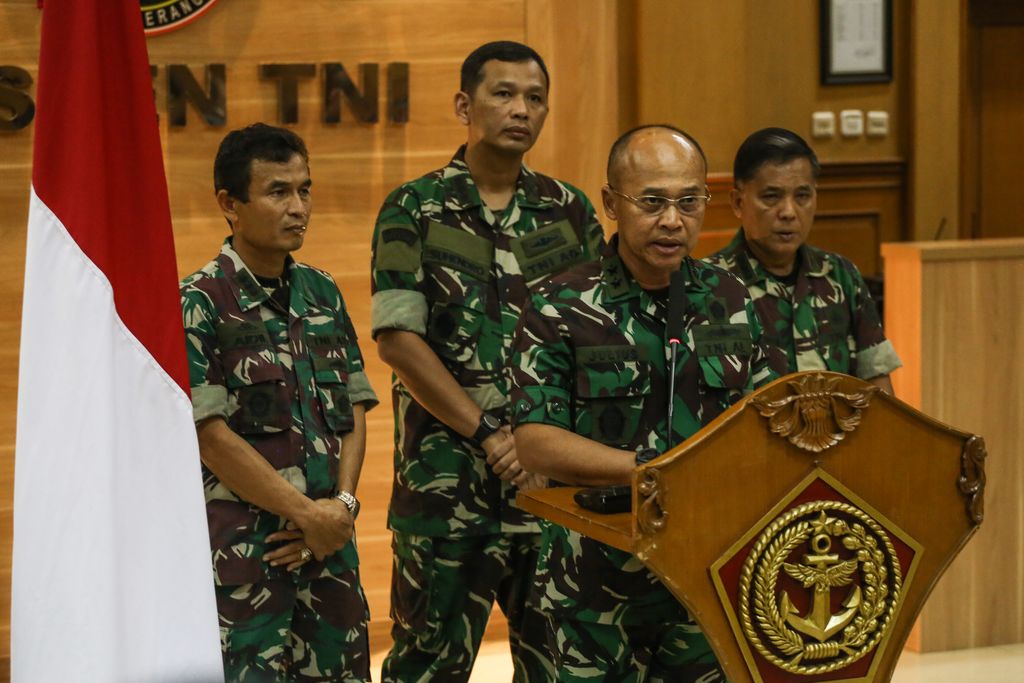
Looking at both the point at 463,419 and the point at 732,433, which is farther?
the point at 463,419

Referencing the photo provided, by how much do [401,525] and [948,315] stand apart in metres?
1.92

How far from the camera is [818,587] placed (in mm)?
2088

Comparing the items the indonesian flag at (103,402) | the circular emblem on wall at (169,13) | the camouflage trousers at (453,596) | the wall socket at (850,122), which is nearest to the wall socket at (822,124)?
the wall socket at (850,122)

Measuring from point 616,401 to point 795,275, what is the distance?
1.09 meters

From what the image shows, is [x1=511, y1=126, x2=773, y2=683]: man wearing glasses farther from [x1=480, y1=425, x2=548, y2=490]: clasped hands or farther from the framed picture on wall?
the framed picture on wall

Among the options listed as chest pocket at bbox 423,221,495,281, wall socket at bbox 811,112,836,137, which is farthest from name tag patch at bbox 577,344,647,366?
wall socket at bbox 811,112,836,137

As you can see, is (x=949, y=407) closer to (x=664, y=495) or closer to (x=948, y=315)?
(x=948, y=315)

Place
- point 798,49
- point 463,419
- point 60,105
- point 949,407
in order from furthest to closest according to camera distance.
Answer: point 798,49 < point 949,407 < point 463,419 < point 60,105

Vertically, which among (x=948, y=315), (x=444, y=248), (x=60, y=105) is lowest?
(x=948, y=315)

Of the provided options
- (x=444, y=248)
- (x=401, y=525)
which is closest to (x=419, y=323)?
(x=444, y=248)

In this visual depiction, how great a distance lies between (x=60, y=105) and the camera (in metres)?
1.66

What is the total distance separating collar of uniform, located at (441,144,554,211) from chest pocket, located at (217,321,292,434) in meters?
0.60

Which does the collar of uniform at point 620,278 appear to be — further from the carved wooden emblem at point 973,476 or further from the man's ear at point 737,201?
the man's ear at point 737,201

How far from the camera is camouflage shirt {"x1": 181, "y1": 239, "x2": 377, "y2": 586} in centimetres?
271
